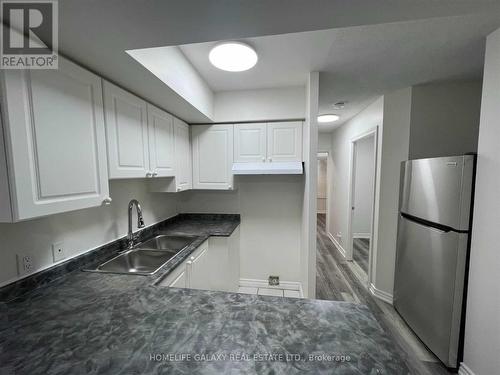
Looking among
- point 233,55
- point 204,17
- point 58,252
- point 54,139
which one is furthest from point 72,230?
point 233,55

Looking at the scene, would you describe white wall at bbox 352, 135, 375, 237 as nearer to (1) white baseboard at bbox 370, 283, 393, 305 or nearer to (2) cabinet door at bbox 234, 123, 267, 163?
(1) white baseboard at bbox 370, 283, 393, 305

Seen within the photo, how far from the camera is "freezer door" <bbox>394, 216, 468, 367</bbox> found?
5.23 ft

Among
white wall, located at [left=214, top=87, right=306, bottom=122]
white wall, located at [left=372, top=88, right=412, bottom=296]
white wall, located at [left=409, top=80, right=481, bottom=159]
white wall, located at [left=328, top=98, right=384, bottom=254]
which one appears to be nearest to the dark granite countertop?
white wall, located at [left=372, top=88, right=412, bottom=296]

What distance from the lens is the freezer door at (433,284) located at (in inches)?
62.7

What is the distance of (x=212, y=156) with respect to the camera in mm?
2619

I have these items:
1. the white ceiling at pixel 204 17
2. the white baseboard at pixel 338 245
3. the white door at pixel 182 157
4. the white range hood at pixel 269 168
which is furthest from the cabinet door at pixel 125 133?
the white baseboard at pixel 338 245

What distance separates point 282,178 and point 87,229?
2.11 metres

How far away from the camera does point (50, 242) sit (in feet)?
4.22

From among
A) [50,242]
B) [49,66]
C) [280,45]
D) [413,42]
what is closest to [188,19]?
[49,66]

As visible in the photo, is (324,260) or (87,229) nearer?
(87,229)

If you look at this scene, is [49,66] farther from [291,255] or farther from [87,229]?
[291,255]

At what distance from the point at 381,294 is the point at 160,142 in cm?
311

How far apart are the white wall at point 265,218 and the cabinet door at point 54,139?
1745 mm

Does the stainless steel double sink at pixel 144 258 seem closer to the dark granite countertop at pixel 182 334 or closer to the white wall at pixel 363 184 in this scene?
the dark granite countertop at pixel 182 334
